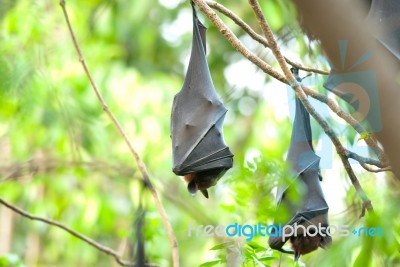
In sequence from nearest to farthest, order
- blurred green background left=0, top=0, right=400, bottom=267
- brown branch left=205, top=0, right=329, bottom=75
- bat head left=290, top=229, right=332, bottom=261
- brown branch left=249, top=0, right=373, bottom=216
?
brown branch left=249, top=0, right=373, bottom=216 < brown branch left=205, top=0, right=329, bottom=75 < bat head left=290, top=229, right=332, bottom=261 < blurred green background left=0, top=0, right=400, bottom=267

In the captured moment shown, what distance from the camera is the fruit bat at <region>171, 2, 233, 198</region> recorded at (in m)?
1.94

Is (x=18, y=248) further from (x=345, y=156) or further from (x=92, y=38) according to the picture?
(x=345, y=156)

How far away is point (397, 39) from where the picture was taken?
157 cm

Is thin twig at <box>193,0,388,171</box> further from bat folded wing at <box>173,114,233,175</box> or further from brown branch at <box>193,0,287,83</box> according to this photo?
bat folded wing at <box>173,114,233,175</box>

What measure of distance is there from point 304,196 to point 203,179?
29 centimetres

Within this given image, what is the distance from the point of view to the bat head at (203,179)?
1924 mm

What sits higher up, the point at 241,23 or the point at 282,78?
the point at 241,23

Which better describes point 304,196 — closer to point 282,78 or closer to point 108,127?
point 282,78

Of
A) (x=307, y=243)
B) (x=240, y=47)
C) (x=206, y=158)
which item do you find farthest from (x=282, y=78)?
(x=307, y=243)

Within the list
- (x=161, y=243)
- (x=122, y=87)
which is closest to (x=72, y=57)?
(x=122, y=87)

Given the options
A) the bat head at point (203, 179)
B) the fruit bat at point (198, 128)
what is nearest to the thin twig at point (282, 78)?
the fruit bat at point (198, 128)

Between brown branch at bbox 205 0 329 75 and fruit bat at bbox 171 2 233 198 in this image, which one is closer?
brown branch at bbox 205 0 329 75

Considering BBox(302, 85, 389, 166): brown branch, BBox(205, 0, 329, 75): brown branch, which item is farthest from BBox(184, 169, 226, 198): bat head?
BBox(302, 85, 389, 166): brown branch

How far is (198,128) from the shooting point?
204 cm
